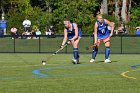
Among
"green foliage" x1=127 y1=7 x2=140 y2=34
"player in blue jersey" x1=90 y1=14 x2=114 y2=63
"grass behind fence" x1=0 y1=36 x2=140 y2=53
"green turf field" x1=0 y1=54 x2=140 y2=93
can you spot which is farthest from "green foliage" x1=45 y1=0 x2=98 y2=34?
"green turf field" x1=0 y1=54 x2=140 y2=93

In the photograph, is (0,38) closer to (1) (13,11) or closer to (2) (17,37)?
(2) (17,37)

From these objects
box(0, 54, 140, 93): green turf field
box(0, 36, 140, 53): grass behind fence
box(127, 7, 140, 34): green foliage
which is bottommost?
box(0, 54, 140, 93): green turf field

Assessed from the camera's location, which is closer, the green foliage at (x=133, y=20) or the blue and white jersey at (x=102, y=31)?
the blue and white jersey at (x=102, y=31)

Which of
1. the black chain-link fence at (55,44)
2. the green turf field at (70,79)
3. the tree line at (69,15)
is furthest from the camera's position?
the tree line at (69,15)

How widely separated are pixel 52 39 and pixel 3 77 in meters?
16.2

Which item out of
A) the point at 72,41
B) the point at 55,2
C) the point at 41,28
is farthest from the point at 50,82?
the point at 55,2

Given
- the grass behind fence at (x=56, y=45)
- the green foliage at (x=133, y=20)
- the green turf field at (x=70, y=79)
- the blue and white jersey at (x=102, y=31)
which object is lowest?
the green turf field at (x=70, y=79)

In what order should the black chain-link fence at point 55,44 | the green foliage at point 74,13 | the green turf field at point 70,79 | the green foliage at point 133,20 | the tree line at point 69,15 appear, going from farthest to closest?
the green foliage at point 74,13, the tree line at point 69,15, the green foliage at point 133,20, the black chain-link fence at point 55,44, the green turf field at point 70,79

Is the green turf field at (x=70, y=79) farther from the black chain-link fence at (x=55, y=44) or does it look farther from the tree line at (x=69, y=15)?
the tree line at (x=69, y=15)

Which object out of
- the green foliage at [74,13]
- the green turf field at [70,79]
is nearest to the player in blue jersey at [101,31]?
the green turf field at [70,79]

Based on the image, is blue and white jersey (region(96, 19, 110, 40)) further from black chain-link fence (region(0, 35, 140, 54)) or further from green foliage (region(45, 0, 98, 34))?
green foliage (region(45, 0, 98, 34))

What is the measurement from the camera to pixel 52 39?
33000mm

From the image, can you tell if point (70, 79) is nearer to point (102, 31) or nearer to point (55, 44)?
point (102, 31)

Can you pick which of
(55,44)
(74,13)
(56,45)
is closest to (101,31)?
(55,44)
